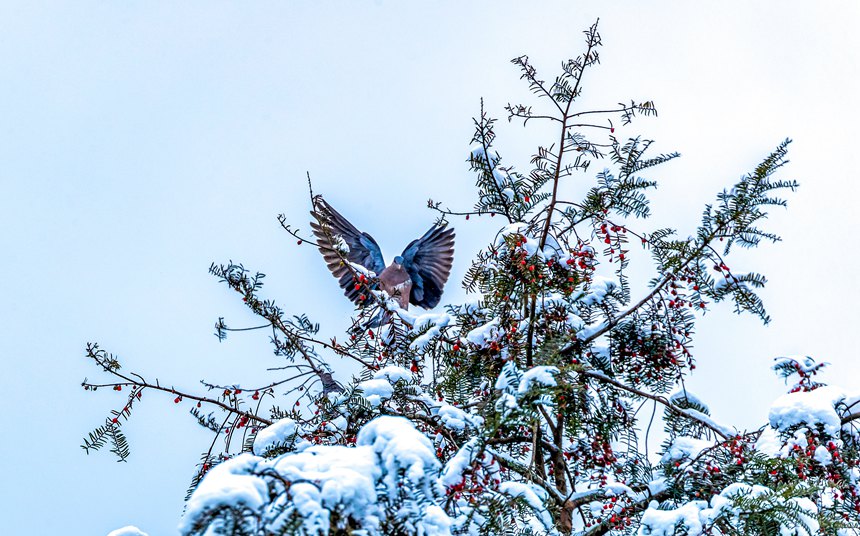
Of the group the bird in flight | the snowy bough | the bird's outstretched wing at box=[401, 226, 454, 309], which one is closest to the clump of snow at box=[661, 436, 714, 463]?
the snowy bough

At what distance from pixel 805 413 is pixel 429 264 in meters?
3.14

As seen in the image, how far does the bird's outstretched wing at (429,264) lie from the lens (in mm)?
5176

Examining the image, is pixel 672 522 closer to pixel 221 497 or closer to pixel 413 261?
pixel 221 497

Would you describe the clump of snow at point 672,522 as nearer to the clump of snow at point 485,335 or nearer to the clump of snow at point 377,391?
the clump of snow at point 377,391

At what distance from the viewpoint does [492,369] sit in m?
2.75

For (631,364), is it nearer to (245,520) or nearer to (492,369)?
(492,369)

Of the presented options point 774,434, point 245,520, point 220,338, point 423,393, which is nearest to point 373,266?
point 220,338

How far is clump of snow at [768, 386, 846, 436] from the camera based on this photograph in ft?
7.69

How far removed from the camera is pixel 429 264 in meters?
5.30

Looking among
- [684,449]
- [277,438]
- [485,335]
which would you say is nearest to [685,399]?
[684,449]

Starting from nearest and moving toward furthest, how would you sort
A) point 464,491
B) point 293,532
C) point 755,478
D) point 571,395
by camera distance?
point 293,532, point 464,491, point 755,478, point 571,395

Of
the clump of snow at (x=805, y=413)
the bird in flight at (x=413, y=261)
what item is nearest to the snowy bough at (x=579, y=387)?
the clump of snow at (x=805, y=413)

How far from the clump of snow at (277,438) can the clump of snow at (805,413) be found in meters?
1.28

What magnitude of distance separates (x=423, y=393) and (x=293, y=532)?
4.43ft
